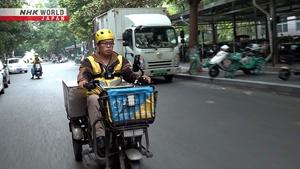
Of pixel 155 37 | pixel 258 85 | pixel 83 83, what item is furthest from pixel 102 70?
pixel 155 37

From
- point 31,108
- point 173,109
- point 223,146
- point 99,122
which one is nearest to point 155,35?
point 31,108

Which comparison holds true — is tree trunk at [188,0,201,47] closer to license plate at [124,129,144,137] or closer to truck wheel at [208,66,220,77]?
truck wheel at [208,66,220,77]

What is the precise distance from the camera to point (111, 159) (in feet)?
16.6

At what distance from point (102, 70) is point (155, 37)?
13.8m

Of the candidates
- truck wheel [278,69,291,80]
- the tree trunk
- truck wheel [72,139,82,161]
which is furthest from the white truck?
truck wheel [72,139,82,161]

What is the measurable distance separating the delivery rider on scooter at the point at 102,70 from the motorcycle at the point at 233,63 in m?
12.4

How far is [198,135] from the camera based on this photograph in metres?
7.89

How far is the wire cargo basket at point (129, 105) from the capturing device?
4.53 m

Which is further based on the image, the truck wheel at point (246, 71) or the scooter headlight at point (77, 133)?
the truck wheel at point (246, 71)

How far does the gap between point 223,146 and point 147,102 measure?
8.75 feet

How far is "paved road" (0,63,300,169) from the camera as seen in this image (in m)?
6.21

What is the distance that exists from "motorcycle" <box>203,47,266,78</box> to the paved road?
13.9ft

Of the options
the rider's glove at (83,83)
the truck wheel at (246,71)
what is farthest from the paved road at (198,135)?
the truck wheel at (246,71)

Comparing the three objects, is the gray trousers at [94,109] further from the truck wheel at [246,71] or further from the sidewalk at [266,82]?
the truck wheel at [246,71]
